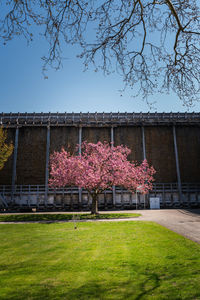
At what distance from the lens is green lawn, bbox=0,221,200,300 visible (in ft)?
12.3

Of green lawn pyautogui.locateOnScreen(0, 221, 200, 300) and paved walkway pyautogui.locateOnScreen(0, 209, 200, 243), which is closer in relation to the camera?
green lawn pyautogui.locateOnScreen(0, 221, 200, 300)

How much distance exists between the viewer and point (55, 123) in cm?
3164

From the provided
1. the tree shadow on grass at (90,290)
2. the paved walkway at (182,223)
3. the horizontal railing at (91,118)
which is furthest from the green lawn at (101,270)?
the horizontal railing at (91,118)

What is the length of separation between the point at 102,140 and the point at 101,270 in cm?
2696

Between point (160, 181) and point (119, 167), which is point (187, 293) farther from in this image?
point (160, 181)

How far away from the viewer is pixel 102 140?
31469mm

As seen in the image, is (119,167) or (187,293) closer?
(187,293)

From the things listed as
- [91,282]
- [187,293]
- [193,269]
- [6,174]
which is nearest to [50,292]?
[91,282]

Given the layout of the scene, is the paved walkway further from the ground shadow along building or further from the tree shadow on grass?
the ground shadow along building

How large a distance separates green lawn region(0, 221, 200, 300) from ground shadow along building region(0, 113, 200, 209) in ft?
70.8

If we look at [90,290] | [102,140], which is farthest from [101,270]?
[102,140]

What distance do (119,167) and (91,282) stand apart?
50.0ft

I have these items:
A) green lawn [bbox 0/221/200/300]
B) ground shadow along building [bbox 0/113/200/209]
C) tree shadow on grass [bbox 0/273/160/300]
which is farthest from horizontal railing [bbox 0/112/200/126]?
tree shadow on grass [bbox 0/273/160/300]

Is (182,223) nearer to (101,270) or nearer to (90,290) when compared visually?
(101,270)
